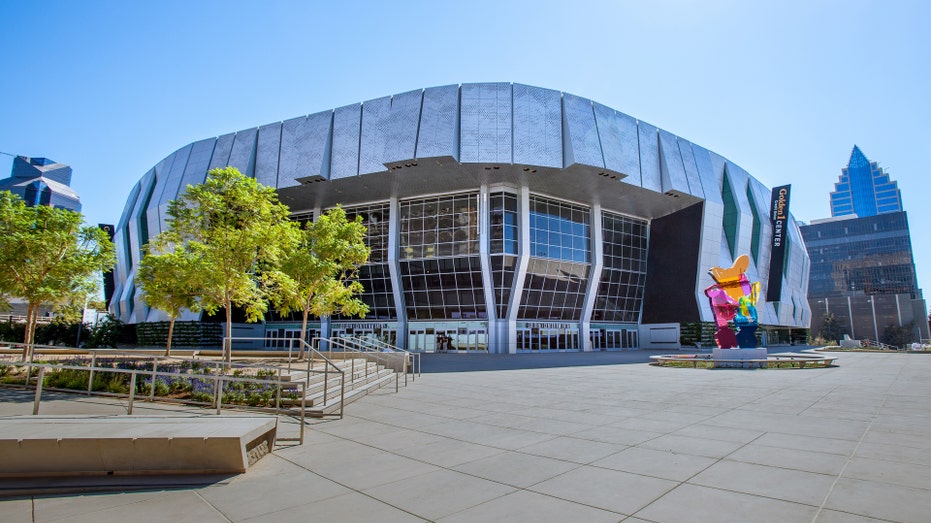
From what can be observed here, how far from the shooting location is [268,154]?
128 ft

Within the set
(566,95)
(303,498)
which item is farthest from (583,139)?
(303,498)

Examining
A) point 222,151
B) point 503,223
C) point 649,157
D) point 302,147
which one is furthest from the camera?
point 222,151

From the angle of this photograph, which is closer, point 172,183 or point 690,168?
point 690,168

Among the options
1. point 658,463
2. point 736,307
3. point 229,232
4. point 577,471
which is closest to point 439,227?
point 736,307

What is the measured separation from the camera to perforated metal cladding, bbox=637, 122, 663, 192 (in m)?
37.8

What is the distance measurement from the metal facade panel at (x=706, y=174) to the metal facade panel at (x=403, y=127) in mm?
26642

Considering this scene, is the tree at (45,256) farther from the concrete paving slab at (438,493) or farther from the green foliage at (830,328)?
the green foliage at (830,328)

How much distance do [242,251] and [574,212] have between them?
32.3 meters

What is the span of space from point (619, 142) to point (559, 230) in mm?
8908

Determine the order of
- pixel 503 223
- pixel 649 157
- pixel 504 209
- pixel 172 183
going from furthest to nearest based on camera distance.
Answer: pixel 172 183
pixel 649 157
pixel 504 209
pixel 503 223

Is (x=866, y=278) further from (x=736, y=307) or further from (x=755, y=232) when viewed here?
(x=736, y=307)

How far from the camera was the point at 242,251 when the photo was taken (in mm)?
15570

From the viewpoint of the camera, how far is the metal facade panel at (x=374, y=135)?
1352 inches

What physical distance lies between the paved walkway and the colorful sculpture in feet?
55.9
